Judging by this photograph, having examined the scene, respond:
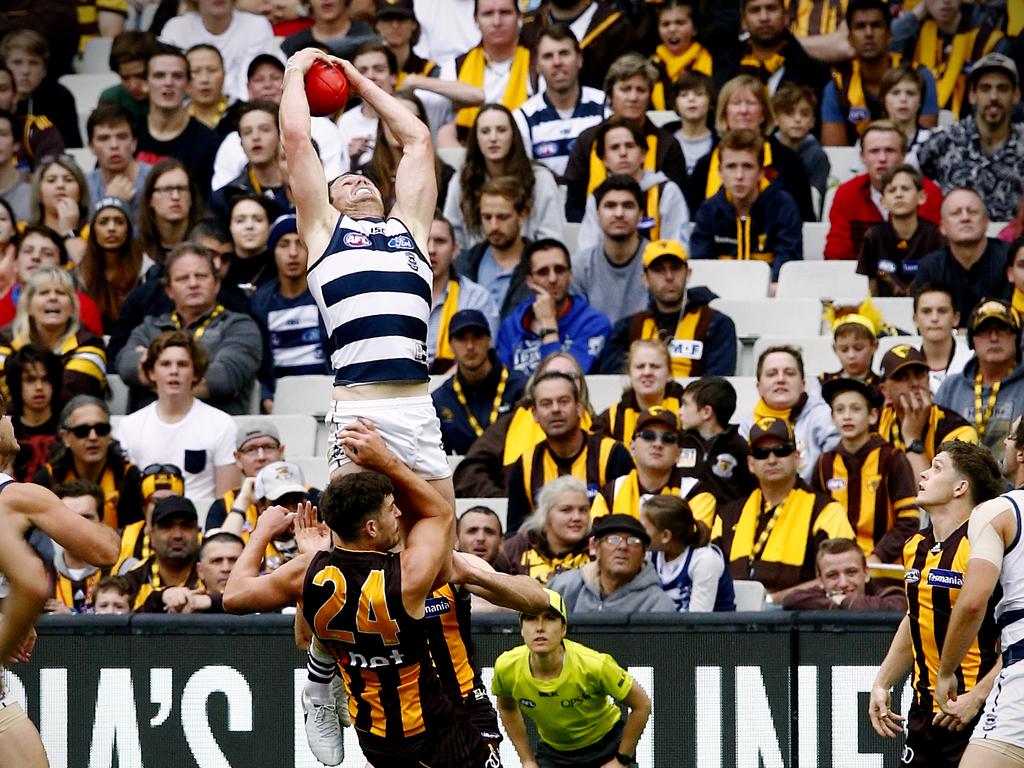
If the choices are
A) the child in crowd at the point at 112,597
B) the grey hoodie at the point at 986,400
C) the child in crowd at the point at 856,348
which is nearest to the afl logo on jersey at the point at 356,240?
the child in crowd at the point at 112,597

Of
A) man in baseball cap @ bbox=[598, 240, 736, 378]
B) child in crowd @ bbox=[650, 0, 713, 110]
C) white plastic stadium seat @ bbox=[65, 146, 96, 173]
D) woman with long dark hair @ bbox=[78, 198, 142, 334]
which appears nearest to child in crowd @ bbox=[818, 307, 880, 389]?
man in baseball cap @ bbox=[598, 240, 736, 378]

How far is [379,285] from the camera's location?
7.98 metres

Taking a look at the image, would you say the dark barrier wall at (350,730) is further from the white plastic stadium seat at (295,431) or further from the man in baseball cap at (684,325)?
the man in baseball cap at (684,325)

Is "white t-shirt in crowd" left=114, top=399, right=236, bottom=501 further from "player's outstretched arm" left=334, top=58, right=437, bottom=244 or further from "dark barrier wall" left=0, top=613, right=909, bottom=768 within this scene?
"player's outstretched arm" left=334, top=58, right=437, bottom=244

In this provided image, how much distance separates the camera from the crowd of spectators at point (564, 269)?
11.1 meters

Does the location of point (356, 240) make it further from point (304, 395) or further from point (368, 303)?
point (304, 395)

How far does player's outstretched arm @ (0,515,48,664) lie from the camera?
23.0 ft

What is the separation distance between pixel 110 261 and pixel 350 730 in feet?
16.7

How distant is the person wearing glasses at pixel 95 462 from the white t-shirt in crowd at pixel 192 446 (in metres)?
0.18

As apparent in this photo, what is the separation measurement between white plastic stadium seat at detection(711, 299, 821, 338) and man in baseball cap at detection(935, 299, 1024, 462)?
154 centimetres

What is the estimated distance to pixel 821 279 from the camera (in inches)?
529

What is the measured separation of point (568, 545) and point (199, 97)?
637cm

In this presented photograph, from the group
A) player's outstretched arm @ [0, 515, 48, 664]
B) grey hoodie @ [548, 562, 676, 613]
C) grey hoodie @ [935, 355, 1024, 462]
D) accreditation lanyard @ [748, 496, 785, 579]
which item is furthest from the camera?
grey hoodie @ [935, 355, 1024, 462]

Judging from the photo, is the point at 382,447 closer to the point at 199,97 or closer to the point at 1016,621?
the point at 1016,621
